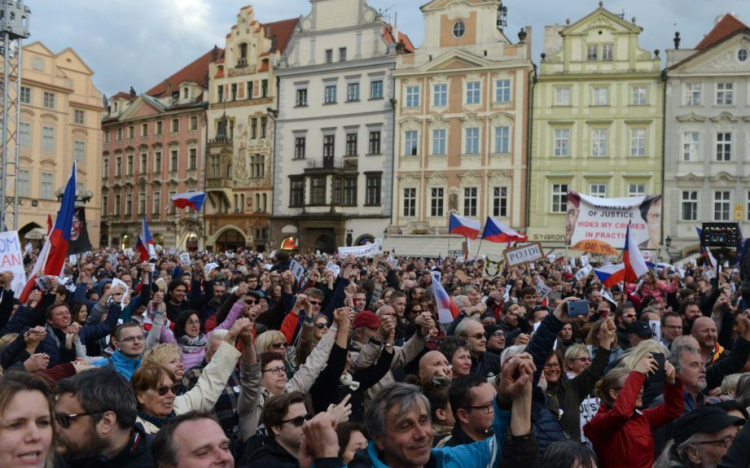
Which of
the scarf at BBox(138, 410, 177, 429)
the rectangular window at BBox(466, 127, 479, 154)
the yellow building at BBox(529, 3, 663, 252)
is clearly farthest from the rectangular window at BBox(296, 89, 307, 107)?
the scarf at BBox(138, 410, 177, 429)

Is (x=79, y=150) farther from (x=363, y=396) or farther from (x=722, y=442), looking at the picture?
(x=722, y=442)

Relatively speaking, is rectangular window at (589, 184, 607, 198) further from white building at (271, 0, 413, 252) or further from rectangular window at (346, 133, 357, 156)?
rectangular window at (346, 133, 357, 156)

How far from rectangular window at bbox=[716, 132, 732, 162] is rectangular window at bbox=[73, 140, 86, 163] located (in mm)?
40690

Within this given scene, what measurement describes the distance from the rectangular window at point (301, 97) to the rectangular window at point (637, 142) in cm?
2010

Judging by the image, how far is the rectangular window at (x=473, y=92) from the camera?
41.7m

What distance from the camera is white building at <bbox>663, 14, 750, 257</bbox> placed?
37562 mm

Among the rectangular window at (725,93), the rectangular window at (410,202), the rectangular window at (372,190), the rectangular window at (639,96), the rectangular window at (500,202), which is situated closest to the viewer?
the rectangular window at (725,93)

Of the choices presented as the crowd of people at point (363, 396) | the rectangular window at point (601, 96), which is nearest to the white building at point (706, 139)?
the rectangular window at point (601, 96)

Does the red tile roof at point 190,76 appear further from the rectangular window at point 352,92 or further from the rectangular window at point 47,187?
the rectangular window at point 352,92

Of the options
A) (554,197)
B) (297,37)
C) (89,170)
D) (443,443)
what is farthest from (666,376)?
(89,170)

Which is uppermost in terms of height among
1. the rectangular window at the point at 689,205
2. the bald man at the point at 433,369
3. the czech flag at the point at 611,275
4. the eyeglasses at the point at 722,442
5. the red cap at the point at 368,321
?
the rectangular window at the point at 689,205

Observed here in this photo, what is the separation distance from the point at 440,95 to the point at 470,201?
6360 mm

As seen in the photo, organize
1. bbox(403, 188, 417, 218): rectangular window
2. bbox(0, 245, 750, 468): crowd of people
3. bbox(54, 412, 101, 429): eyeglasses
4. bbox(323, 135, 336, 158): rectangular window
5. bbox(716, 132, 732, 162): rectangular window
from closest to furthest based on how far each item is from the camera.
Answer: bbox(0, 245, 750, 468): crowd of people → bbox(54, 412, 101, 429): eyeglasses → bbox(716, 132, 732, 162): rectangular window → bbox(403, 188, 417, 218): rectangular window → bbox(323, 135, 336, 158): rectangular window

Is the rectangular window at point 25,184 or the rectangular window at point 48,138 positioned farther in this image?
the rectangular window at point 48,138
